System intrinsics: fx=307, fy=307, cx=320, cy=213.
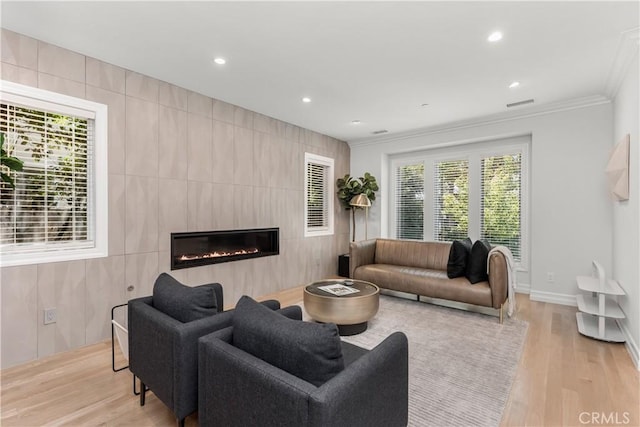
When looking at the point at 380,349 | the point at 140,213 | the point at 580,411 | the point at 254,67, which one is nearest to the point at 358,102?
the point at 254,67

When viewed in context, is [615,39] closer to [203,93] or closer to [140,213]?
[203,93]

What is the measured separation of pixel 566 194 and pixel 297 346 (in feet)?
15.3

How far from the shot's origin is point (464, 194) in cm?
546

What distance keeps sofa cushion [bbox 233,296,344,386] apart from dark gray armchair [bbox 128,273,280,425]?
0.40 metres

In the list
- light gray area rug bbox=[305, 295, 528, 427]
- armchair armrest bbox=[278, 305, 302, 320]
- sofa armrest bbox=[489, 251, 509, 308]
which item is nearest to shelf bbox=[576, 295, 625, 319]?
light gray area rug bbox=[305, 295, 528, 427]

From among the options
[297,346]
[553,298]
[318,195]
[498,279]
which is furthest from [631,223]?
[318,195]

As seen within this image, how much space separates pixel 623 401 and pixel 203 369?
9.14 ft

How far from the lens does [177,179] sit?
3.70 meters

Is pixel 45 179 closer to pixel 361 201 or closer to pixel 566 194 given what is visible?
pixel 361 201

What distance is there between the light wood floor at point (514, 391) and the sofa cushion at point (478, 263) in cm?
92

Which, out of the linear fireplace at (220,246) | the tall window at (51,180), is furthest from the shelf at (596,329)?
the tall window at (51,180)

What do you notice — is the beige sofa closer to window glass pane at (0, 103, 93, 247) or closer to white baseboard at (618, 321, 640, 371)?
white baseboard at (618, 321, 640, 371)

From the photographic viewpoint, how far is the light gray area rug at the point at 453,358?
201 centimetres

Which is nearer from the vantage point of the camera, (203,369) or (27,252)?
(203,369)
